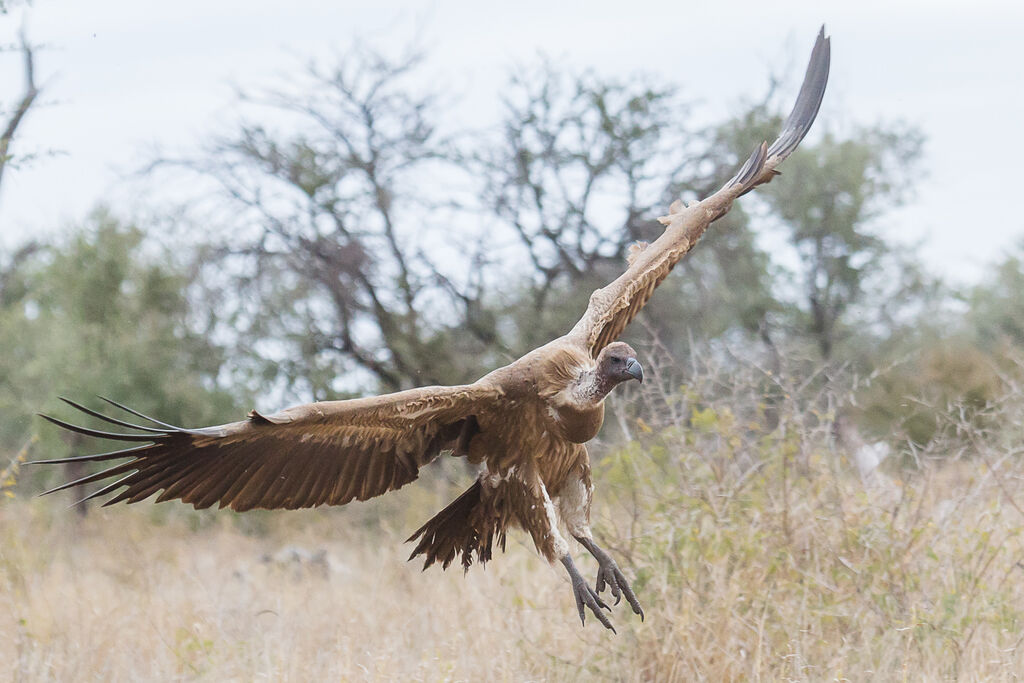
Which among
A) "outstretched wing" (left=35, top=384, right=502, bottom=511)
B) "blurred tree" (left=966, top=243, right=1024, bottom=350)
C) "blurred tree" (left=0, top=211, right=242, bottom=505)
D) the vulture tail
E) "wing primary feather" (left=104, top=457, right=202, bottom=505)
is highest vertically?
"blurred tree" (left=0, top=211, right=242, bottom=505)

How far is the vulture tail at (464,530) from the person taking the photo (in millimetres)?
5906

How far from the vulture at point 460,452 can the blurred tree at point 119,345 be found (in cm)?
926

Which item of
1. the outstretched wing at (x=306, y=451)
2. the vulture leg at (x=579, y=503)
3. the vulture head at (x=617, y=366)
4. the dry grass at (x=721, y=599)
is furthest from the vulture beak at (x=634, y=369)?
the dry grass at (x=721, y=599)

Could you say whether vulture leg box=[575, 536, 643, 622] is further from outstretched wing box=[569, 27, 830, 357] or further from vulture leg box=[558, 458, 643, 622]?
outstretched wing box=[569, 27, 830, 357]

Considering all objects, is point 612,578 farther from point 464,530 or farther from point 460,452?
point 460,452

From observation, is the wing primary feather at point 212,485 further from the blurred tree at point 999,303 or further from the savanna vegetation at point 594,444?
the blurred tree at point 999,303

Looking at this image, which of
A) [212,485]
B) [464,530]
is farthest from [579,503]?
[212,485]

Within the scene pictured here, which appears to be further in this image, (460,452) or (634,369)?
(460,452)

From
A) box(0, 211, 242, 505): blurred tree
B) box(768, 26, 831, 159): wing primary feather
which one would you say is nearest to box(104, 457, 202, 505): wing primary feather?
box(768, 26, 831, 159): wing primary feather

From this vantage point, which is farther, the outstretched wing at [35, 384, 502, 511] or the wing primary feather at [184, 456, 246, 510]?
the wing primary feather at [184, 456, 246, 510]

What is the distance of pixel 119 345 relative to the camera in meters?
14.9

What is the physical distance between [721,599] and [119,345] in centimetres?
1067

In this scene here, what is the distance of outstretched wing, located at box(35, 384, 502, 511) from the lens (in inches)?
196

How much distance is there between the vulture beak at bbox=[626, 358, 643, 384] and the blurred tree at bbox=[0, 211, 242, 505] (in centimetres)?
1024
